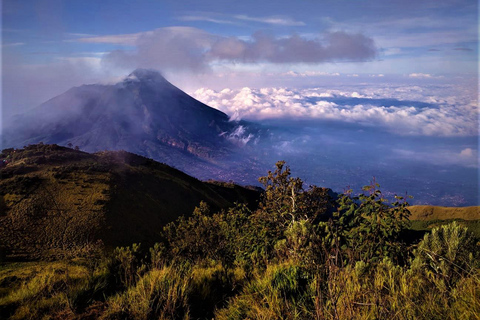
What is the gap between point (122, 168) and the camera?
39.6 m

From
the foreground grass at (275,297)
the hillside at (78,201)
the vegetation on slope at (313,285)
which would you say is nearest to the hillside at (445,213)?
the hillside at (78,201)

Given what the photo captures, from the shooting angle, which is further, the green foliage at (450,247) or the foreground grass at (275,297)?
the green foliage at (450,247)

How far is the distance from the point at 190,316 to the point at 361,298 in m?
2.57

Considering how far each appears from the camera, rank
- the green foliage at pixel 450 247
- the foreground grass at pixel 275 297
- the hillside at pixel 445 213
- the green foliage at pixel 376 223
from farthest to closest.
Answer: the hillside at pixel 445 213 < the green foliage at pixel 376 223 < the green foliage at pixel 450 247 < the foreground grass at pixel 275 297

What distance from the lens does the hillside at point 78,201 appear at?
22.3 meters

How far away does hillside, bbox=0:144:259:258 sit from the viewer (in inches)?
877

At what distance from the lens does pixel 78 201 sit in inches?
1090

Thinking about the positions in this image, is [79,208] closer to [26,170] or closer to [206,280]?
[26,170]

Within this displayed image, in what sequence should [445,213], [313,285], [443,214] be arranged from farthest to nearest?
1. [445,213]
2. [443,214]
3. [313,285]

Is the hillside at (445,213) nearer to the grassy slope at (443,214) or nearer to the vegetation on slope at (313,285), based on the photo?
the grassy slope at (443,214)

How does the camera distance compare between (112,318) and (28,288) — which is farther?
(28,288)

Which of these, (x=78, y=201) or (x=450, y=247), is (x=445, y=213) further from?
(x=450, y=247)

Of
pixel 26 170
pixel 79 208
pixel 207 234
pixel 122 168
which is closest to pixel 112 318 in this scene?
pixel 207 234

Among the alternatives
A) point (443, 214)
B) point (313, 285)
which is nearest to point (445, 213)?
point (443, 214)
